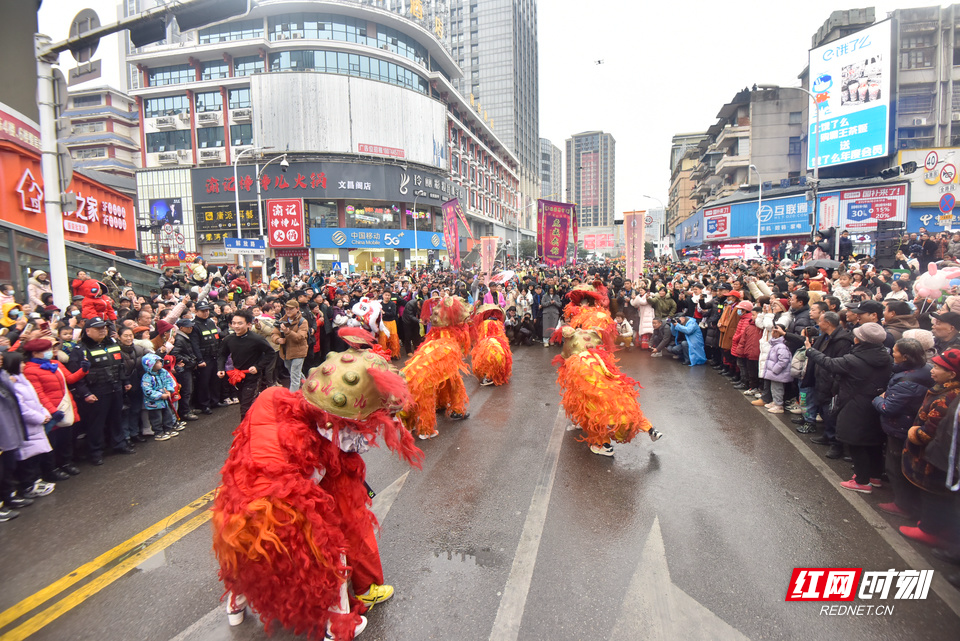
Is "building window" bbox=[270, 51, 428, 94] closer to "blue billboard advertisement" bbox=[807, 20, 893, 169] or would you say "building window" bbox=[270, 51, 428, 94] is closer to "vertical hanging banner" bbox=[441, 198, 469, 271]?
"vertical hanging banner" bbox=[441, 198, 469, 271]

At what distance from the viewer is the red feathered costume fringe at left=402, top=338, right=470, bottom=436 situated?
5.88 meters

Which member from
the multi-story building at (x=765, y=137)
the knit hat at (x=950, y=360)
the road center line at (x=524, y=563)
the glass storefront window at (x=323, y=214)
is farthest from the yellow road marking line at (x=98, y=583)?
the multi-story building at (x=765, y=137)

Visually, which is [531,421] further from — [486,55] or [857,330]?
[486,55]

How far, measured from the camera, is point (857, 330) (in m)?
4.61

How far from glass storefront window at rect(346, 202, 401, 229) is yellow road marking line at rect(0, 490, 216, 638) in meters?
39.0

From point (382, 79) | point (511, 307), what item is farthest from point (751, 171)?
point (511, 307)

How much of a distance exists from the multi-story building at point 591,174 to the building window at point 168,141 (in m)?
160

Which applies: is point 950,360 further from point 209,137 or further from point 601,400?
point 209,137

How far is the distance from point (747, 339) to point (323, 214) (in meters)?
38.2

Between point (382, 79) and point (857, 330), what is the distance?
148 feet

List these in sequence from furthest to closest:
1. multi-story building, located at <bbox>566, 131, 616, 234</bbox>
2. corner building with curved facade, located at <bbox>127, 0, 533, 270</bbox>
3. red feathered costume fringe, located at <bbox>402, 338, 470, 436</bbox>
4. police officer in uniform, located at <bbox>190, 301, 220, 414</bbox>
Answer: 1. multi-story building, located at <bbox>566, 131, 616, 234</bbox>
2. corner building with curved facade, located at <bbox>127, 0, 533, 270</bbox>
3. police officer in uniform, located at <bbox>190, 301, 220, 414</bbox>
4. red feathered costume fringe, located at <bbox>402, 338, 470, 436</bbox>

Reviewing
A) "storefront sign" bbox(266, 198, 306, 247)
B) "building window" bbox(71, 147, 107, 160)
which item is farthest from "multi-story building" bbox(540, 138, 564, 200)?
"storefront sign" bbox(266, 198, 306, 247)

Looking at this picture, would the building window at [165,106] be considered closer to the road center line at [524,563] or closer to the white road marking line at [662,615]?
the road center line at [524,563]

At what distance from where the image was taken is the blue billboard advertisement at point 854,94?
27344 mm
